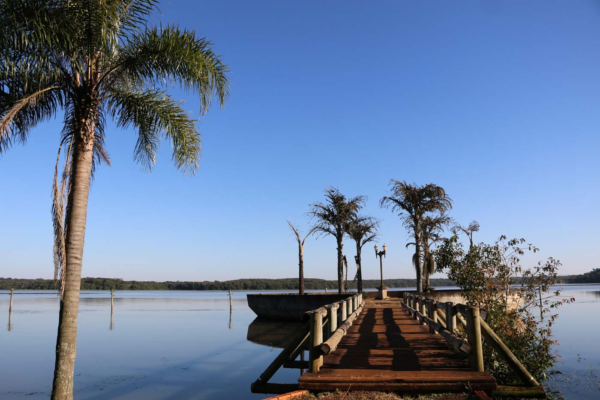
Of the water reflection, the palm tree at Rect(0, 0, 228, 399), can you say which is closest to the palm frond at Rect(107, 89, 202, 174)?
the palm tree at Rect(0, 0, 228, 399)

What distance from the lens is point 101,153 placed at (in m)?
13.9

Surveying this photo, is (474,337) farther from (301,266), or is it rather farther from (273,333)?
(301,266)

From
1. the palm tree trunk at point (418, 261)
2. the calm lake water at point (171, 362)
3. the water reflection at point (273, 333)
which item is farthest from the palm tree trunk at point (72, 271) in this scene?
the palm tree trunk at point (418, 261)

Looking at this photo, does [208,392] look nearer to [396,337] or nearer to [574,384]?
[396,337]

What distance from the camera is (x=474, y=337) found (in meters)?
8.03

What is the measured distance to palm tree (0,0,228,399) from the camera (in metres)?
9.91

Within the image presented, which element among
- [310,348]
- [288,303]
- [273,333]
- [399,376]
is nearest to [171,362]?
[273,333]

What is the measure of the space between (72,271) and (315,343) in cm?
593

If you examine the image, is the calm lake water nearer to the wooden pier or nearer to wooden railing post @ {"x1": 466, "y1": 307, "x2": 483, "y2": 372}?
the wooden pier

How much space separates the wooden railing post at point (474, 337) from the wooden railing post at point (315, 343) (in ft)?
8.91

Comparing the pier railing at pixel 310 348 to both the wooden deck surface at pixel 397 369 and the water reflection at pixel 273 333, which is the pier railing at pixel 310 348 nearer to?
the wooden deck surface at pixel 397 369

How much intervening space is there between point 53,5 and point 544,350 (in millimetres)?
14554

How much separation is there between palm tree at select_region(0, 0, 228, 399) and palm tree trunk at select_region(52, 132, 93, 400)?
0.07 feet

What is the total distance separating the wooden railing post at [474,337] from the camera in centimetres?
800
